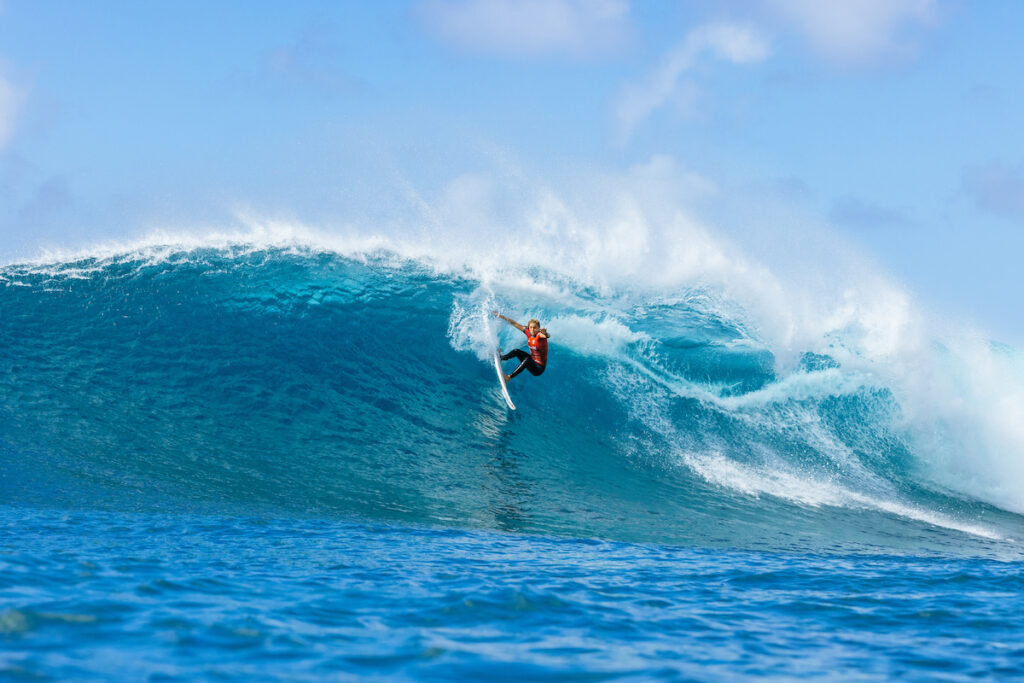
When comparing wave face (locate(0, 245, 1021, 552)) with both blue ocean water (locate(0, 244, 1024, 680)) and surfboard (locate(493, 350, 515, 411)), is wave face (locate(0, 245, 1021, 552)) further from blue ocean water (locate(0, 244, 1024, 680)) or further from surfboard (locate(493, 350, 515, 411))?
surfboard (locate(493, 350, 515, 411))

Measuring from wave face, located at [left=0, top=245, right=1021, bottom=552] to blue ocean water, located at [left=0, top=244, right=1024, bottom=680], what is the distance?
57mm

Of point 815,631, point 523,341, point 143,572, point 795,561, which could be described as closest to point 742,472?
point 795,561

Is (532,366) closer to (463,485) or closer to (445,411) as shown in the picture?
(445,411)

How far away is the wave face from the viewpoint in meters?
7.92

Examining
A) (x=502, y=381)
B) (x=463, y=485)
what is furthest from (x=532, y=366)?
(x=463, y=485)

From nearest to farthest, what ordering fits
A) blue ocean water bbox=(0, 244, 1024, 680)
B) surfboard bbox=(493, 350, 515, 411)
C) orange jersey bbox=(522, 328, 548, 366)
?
blue ocean water bbox=(0, 244, 1024, 680) → orange jersey bbox=(522, 328, 548, 366) → surfboard bbox=(493, 350, 515, 411)

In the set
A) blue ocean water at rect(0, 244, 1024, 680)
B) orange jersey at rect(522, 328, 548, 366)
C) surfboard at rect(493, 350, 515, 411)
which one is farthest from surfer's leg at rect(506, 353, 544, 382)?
blue ocean water at rect(0, 244, 1024, 680)

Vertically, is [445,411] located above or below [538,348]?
below

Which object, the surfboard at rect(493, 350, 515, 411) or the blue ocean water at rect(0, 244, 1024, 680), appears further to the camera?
the surfboard at rect(493, 350, 515, 411)

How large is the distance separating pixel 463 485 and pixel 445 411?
2409 millimetres

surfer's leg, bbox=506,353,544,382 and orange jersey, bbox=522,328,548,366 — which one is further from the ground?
orange jersey, bbox=522,328,548,366

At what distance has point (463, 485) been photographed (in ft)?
27.5

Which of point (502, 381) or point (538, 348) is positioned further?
point (502, 381)

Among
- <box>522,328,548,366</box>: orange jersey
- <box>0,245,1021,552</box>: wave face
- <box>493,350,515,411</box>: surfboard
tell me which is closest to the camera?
<box>0,245,1021,552</box>: wave face
